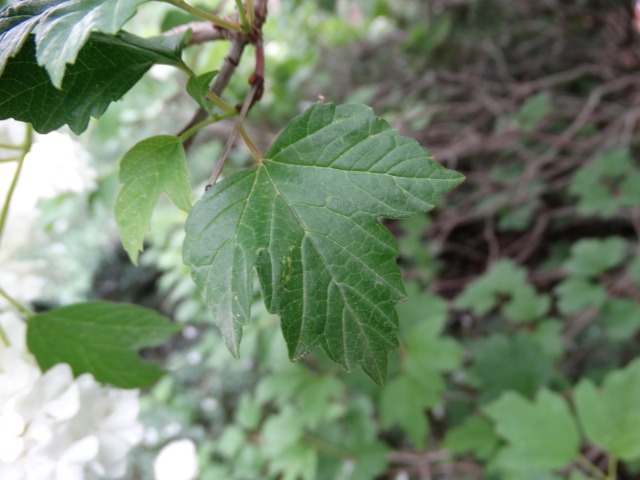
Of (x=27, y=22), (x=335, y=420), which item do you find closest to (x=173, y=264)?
(x=335, y=420)

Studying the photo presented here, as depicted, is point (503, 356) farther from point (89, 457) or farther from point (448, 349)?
point (89, 457)

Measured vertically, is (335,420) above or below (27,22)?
below

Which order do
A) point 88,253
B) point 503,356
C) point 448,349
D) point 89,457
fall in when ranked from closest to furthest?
point 89,457 → point 448,349 → point 503,356 → point 88,253

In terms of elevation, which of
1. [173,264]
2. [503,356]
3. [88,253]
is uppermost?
[173,264]

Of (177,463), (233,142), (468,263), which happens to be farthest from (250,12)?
(468,263)

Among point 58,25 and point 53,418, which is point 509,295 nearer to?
point 53,418
